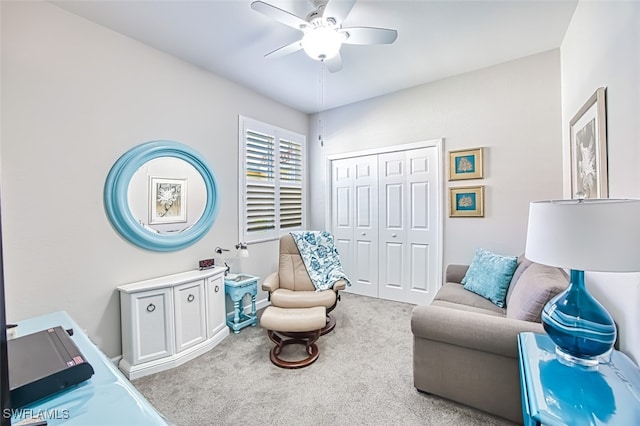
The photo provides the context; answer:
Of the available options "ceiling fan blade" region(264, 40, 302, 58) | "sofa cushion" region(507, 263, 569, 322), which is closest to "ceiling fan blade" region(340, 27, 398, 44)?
"ceiling fan blade" region(264, 40, 302, 58)

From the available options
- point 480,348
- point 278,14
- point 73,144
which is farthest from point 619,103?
point 73,144

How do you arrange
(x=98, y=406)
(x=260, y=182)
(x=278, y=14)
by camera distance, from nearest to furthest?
(x=98, y=406) → (x=278, y=14) → (x=260, y=182)

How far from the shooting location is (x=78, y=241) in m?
2.13

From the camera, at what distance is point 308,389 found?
2.01 metres

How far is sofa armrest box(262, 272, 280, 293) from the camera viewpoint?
9.43 ft

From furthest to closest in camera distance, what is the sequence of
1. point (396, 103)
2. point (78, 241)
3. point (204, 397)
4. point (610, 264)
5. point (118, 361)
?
point (396, 103), point (118, 361), point (78, 241), point (204, 397), point (610, 264)

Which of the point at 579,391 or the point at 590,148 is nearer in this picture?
the point at 579,391

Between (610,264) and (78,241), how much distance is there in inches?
123

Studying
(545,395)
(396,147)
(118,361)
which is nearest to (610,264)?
(545,395)

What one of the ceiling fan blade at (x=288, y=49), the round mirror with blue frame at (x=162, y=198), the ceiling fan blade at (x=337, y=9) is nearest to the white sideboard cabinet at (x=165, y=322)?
the round mirror with blue frame at (x=162, y=198)

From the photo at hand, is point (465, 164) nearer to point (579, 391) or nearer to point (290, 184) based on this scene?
point (290, 184)

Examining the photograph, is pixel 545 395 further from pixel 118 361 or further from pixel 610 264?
pixel 118 361

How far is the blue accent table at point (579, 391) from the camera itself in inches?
37.7

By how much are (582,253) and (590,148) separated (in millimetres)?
1270
